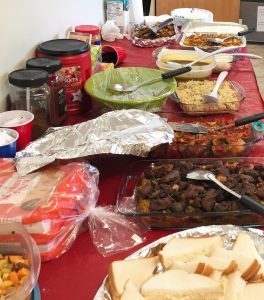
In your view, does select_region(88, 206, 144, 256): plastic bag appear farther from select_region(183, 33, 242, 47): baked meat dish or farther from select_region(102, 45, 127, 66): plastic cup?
select_region(183, 33, 242, 47): baked meat dish

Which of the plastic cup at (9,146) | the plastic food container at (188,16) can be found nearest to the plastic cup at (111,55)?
→ the plastic food container at (188,16)

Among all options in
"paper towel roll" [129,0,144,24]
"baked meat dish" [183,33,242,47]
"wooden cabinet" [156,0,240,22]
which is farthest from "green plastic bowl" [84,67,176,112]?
"wooden cabinet" [156,0,240,22]

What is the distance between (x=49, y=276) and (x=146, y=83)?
792 millimetres

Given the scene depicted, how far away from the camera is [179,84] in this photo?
1.49m

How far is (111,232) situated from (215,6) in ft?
10.6

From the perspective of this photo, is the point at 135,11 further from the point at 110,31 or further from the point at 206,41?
the point at 206,41

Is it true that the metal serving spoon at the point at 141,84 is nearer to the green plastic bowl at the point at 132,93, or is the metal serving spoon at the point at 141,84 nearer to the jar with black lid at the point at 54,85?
the green plastic bowl at the point at 132,93

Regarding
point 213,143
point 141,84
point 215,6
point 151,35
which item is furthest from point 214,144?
→ point 215,6

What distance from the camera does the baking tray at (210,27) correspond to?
6.93 ft

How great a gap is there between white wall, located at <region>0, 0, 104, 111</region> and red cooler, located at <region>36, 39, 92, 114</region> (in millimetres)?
57

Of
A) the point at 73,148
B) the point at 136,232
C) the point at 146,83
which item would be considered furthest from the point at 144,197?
the point at 146,83

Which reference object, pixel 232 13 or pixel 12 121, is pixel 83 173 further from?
pixel 232 13

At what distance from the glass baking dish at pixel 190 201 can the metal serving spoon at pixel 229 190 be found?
0.01 m

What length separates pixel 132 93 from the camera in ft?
4.54
